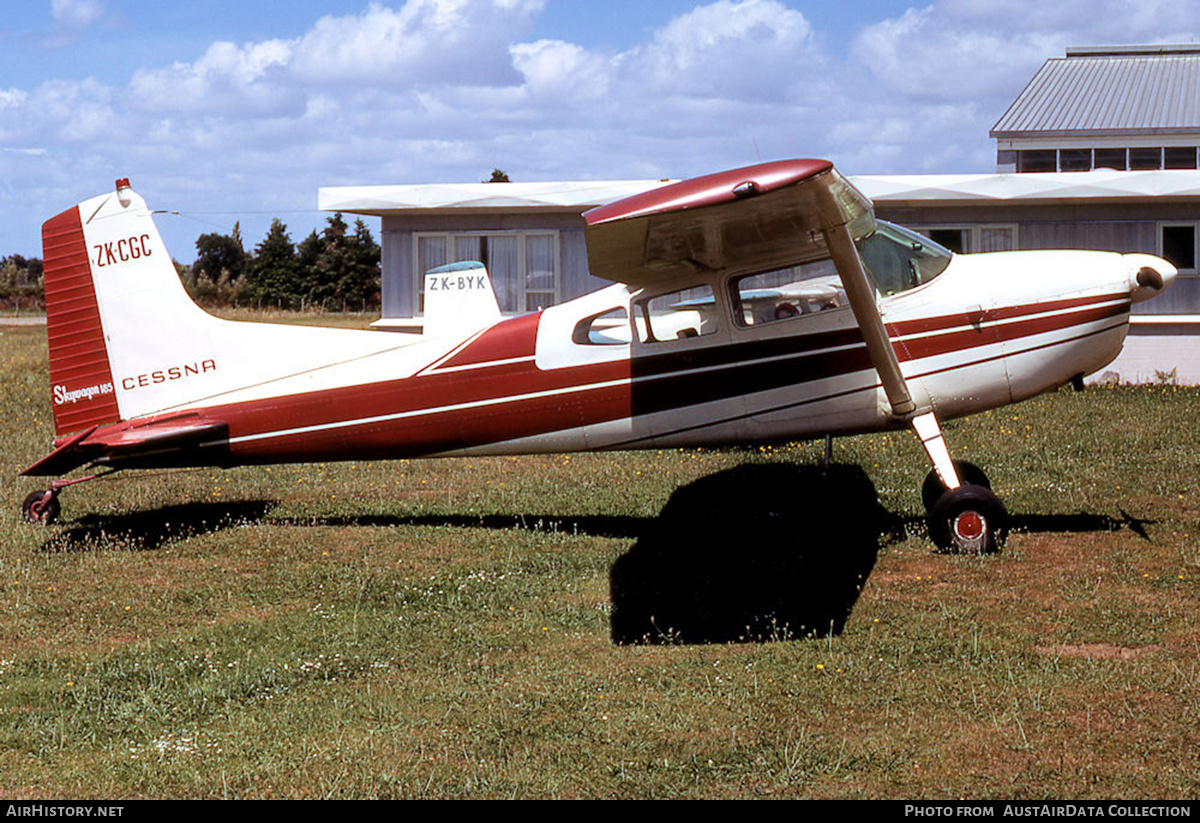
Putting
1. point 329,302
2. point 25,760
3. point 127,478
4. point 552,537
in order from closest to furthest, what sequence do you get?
point 25,760, point 552,537, point 127,478, point 329,302

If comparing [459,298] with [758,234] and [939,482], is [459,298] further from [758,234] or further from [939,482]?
[939,482]

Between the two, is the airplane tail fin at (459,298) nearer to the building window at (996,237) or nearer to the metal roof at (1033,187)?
the metal roof at (1033,187)

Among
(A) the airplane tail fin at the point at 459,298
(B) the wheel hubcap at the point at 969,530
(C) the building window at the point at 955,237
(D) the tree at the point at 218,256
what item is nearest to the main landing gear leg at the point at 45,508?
(A) the airplane tail fin at the point at 459,298

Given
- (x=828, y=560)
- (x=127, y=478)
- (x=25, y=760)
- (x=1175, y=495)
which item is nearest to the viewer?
(x=25, y=760)

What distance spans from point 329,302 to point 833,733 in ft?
190

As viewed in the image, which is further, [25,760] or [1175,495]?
[1175,495]

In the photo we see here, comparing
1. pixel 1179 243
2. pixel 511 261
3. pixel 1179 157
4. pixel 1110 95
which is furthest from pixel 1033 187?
pixel 1110 95

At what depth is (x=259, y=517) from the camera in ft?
33.6

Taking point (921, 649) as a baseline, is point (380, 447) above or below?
above

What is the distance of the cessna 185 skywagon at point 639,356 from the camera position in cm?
848

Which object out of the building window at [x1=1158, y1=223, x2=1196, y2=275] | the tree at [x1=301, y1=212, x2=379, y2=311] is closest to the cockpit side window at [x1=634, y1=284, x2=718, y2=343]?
the building window at [x1=1158, y1=223, x2=1196, y2=275]

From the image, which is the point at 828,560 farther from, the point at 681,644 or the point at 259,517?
the point at 259,517
